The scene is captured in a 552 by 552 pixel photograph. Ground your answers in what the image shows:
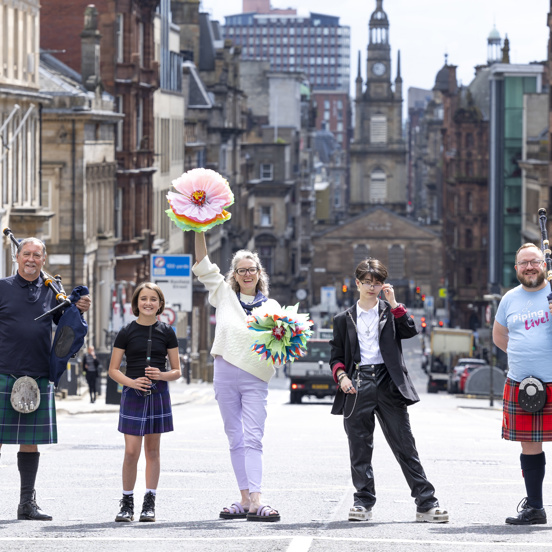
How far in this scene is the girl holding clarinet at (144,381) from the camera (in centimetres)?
1086

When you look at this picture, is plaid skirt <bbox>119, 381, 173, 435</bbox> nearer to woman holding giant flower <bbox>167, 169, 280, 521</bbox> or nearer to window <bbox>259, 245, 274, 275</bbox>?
woman holding giant flower <bbox>167, 169, 280, 521</bbox>

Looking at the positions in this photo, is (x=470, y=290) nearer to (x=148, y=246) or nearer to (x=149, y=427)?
(x=148, y=246)

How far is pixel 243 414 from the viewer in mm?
11070

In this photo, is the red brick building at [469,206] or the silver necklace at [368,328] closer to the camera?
the silver necklace at [368,328]

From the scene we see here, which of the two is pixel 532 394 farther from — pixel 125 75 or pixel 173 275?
pixel 125 75

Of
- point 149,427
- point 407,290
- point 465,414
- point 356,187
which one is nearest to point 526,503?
point 149,427

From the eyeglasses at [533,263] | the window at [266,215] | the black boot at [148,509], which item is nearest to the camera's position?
the black boot at [148,509]

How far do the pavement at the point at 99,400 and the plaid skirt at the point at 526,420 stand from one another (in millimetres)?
19961

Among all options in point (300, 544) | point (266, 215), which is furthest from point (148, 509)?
point (266, 215)

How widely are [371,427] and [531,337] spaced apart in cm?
127

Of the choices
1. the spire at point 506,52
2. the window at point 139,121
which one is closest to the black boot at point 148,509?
the window at point 139,121

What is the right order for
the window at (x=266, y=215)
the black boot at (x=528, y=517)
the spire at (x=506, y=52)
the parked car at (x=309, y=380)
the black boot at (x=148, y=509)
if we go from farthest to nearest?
the window at (x=266, y=215) < the spire at (x=506, y=52) < the parked car at (x=309, y=380) < the black boot at (x=528, y=517) < the black boot at (x=148, y=509)

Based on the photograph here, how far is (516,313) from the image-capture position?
1100 centimetres

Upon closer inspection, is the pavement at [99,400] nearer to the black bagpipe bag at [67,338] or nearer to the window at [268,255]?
the black bagpipe bag at [67,338]
